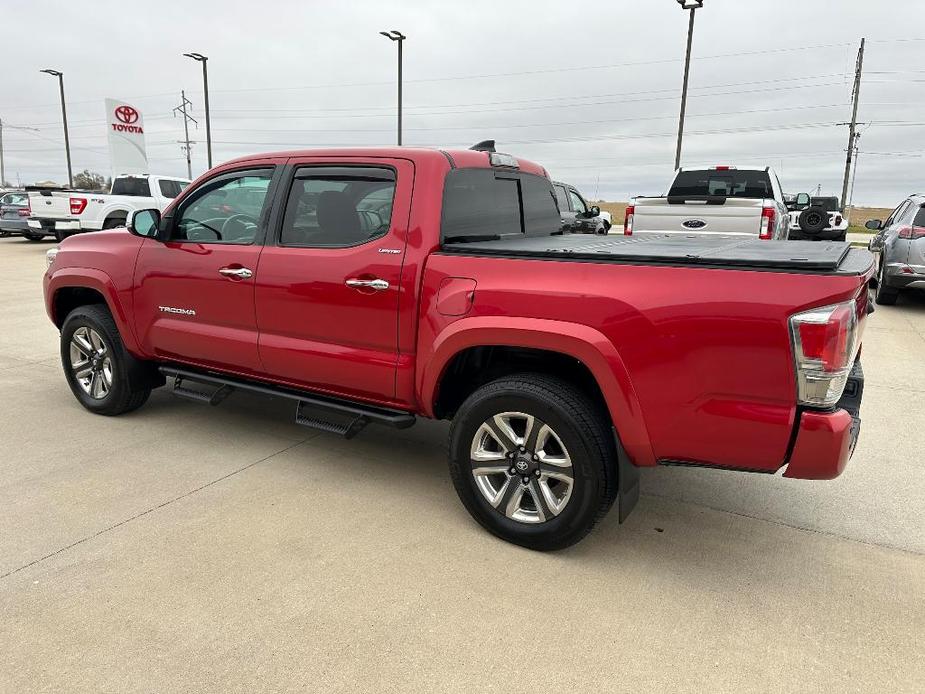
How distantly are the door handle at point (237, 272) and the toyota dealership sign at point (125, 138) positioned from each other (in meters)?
29.4

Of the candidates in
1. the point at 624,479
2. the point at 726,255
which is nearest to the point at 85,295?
the point at 624,479

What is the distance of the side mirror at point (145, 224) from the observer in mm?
4344

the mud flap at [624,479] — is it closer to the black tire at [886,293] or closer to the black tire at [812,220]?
the black tire at [886,293]

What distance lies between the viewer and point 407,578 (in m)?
2.87

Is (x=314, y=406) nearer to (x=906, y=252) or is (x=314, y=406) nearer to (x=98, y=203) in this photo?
(x=906, y=252)

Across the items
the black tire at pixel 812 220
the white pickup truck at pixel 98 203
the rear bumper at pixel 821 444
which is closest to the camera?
the rear bumper at pixel 821 444

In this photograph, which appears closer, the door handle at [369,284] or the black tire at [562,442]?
the black tire at [562,442]

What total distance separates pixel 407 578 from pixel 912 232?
9323 millimetres

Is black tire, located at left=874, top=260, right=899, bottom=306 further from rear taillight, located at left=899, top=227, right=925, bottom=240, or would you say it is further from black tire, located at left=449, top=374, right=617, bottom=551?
black tire, located at left=449, top=374, right=617, bottom=551

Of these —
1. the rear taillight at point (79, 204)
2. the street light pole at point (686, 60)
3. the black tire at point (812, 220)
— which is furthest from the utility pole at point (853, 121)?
the rear taillight at point (79, 204)

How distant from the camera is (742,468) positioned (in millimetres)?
2688

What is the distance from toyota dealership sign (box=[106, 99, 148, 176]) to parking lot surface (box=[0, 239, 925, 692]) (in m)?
30.0

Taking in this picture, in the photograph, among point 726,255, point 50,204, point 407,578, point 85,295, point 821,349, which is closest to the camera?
point 821,349

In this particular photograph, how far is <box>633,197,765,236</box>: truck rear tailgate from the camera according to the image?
848cm
